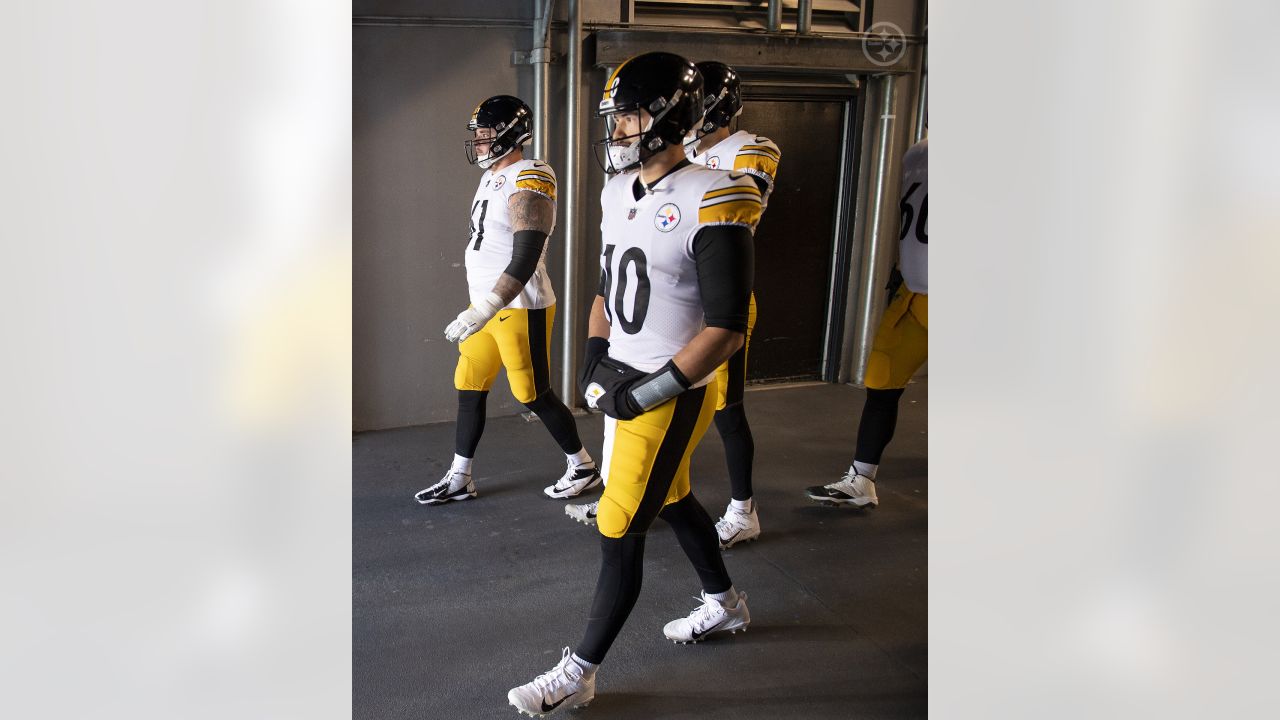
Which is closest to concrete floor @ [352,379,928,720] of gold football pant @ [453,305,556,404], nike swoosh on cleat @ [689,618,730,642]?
nike swoosh on cleat @ [689,618,730,642]

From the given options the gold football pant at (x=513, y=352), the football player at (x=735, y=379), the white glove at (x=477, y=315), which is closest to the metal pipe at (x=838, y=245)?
the football player at (x=735, y=379)

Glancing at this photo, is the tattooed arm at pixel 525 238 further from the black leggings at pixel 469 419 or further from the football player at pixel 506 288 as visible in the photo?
the black leggings at pixel 469 419

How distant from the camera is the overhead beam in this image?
6.09 m

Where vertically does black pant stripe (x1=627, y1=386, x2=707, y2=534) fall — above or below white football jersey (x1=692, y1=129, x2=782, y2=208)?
below

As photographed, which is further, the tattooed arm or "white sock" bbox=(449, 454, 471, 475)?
"white sock" bbox=(449, 454, 471, 475)

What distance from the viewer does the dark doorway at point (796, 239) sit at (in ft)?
23.6

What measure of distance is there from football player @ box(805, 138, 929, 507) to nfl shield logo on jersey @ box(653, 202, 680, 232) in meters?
1.88

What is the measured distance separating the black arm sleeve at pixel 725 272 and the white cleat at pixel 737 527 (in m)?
1.89

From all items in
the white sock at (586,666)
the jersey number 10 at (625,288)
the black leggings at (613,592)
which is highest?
the jersey number 10 at (625,288)

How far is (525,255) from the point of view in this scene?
A: 4.18 metres

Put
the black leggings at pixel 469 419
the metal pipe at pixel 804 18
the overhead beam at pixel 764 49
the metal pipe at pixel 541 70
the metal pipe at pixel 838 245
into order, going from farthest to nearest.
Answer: the metal pipe at pixel 838 245 < the metal pipe at pixel 804 18 < the overhead beam at pixel 764 49 < the metal pipe at pixel 541 70 < the black leggings at pixel 469 419

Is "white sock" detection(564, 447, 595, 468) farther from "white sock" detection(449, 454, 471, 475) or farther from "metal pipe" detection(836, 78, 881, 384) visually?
"metal pipe" detection(836, 78, 881, 384)

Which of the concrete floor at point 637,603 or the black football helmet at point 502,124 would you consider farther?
the black football helmet at point 502,124
